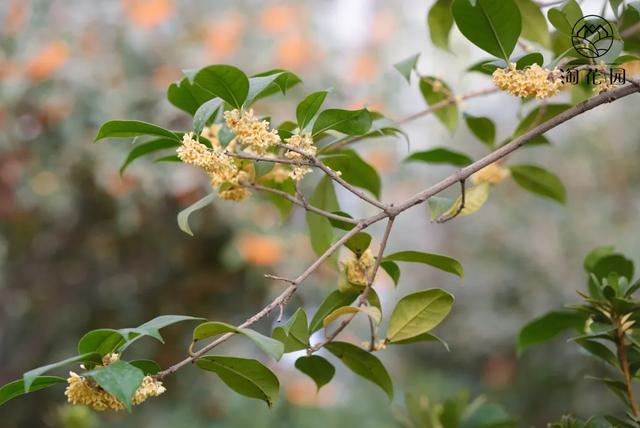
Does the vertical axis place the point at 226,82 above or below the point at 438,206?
above

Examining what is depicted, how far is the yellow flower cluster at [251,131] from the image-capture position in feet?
1.58

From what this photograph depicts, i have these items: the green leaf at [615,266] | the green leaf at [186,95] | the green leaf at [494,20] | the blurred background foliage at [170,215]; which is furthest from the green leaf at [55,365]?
the blurred background foliage at [170,215]

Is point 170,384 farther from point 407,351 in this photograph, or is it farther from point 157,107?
point 407,351

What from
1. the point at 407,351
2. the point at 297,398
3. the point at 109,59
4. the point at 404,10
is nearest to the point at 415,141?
the point at 404,10

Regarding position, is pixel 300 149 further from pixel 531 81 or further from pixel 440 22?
pixel 440 22

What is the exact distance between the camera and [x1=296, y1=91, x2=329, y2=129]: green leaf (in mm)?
525

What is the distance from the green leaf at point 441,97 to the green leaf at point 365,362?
1.11ft

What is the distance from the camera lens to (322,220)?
65 cm

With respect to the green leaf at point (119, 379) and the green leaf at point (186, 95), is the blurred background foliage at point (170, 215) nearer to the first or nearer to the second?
the green leaf at point (186, 95)

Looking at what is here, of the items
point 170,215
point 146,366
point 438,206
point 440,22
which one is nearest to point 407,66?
point 440,22

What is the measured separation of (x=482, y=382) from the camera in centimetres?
300

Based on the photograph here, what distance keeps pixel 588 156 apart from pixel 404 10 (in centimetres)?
166

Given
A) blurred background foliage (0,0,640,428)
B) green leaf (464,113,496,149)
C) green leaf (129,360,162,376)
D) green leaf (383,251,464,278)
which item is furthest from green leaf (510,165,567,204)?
blurred background foliage (0,0,640,428)

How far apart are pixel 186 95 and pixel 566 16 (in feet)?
1.05
